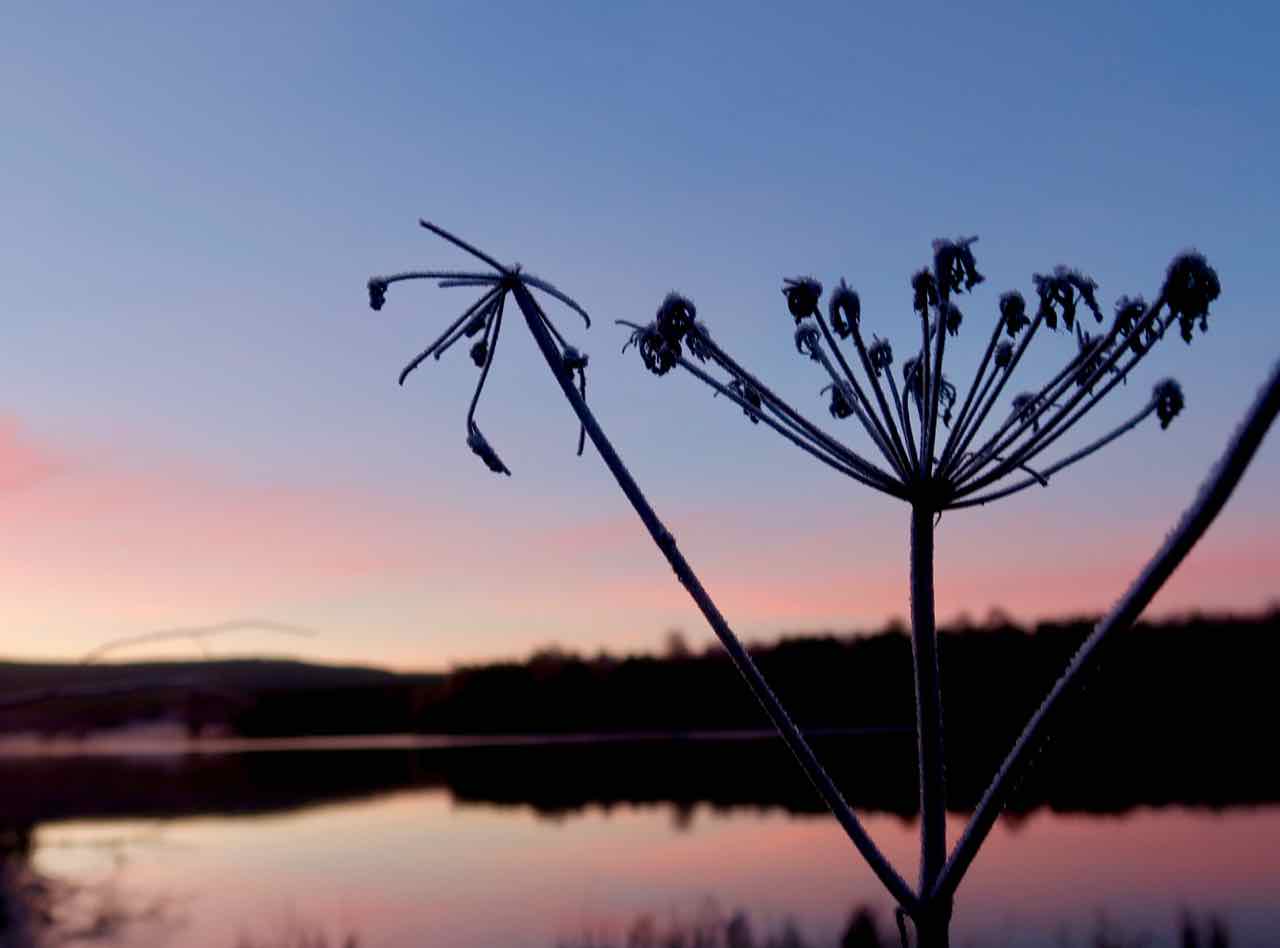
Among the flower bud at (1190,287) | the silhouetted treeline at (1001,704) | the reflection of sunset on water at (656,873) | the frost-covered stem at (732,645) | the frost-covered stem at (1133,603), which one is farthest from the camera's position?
the silhouetted treeline at (1001,704)

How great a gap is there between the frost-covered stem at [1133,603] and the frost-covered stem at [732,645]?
17 cm

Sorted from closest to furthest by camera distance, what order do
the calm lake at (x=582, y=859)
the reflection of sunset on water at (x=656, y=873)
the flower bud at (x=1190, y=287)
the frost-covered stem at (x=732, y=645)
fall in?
the frost-covered stem at (x=732, y=645) < the flower bud at (x=1190, y=287) < the calm lake at (x=582, y=859) < the reflection of sunset on water at (x=656, y=873)

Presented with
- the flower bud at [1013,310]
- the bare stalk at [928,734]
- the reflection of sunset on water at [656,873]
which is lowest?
the reflection of sunset on water at [656,873]

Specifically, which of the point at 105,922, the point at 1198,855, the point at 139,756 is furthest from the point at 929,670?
the point at 139,756

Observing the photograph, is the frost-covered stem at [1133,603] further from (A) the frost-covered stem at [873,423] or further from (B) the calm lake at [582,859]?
(B) the calm lake at [582,859]

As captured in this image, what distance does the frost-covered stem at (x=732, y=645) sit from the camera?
3.02 meters

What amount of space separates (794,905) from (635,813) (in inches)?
657

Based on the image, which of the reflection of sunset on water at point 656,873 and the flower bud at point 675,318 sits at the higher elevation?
the flower bud at point 675,318

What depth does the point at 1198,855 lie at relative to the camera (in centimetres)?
2823

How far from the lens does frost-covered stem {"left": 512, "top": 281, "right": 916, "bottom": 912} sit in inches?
119

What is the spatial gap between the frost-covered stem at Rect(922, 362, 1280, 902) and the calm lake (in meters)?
5.72

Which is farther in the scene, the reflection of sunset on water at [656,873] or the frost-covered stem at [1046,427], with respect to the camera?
the reflection of sunset on water at [656,873]

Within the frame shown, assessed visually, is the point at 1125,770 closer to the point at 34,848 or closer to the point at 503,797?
the point at 503,797

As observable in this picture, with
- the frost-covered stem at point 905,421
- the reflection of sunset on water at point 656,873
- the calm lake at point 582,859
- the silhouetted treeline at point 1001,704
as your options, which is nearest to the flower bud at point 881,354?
the frost-covered stem at point 905,421
